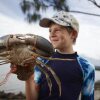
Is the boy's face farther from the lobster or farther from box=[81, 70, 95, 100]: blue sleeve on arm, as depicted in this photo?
the lobster

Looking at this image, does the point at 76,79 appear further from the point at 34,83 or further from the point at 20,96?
the point at 20,96

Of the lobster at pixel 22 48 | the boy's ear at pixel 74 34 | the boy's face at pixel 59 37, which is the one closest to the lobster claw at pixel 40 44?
the lobster at pixel 22 48

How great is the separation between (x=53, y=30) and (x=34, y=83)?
0.30m

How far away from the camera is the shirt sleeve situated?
7.44ft

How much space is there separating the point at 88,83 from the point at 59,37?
13.2 inches

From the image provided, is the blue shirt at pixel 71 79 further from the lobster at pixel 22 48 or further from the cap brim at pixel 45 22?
the lobster at pixel 22 48

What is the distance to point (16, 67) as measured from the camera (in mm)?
1719

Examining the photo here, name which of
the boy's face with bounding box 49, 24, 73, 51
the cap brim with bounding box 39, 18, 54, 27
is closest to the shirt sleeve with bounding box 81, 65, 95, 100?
the boy's face with bounding box 49, 24, 73, 51

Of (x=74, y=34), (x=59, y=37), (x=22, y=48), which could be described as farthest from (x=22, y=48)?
(x=74, y=34)

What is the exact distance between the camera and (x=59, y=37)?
7.03ft

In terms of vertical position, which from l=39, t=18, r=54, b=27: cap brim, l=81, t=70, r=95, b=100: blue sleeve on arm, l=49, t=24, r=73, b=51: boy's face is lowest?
l=81, t=70, r=95, b=100: blue sleeve on arm

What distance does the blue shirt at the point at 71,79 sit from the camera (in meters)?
2.14

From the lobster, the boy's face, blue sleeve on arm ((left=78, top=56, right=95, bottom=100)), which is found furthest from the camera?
blue sleeve on arm ((left=78, top=56, right=95, bottom=100))

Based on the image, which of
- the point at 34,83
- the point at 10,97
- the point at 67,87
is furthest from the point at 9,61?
the point at 10,97
